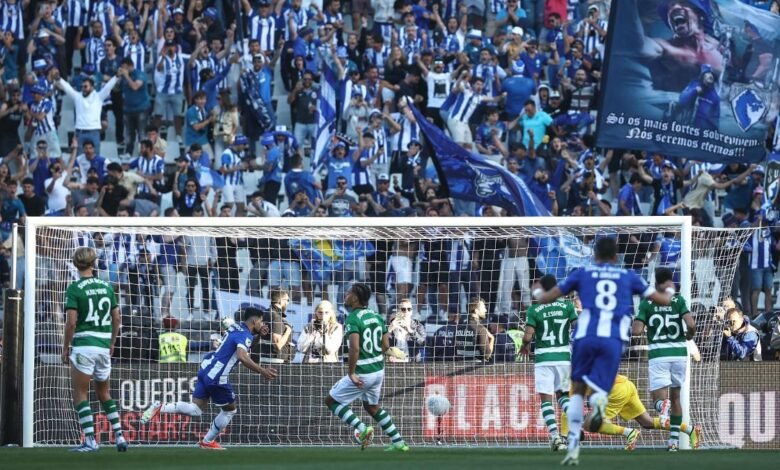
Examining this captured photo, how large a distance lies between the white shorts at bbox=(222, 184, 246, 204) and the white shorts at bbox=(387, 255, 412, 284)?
16.8 ft

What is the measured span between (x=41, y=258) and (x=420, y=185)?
7473mm

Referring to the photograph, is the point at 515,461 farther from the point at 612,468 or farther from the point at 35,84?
the point at 35,84

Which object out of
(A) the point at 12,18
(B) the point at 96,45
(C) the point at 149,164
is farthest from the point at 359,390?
(A) the point at 12,18

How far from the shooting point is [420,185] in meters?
24.7

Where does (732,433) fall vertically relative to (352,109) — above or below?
below

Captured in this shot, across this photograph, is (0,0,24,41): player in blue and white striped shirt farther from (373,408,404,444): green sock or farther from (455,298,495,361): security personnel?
(373,408,404,444): green sock

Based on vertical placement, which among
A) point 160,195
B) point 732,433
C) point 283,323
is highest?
point 160,195

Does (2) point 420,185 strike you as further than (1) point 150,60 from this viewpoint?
No

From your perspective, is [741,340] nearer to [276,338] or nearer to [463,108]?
[276,338]

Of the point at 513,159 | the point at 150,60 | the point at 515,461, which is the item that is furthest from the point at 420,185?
the point at 515,461

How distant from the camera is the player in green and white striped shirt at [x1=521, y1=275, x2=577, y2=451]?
17.2 m

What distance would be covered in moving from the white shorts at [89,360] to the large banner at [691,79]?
728cm

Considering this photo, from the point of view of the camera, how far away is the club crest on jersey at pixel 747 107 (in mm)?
19750

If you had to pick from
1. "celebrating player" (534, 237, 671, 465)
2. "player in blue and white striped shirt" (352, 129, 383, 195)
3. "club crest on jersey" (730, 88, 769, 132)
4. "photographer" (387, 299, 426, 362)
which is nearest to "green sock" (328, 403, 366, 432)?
"photographer" (387, 299, 426, 362)
